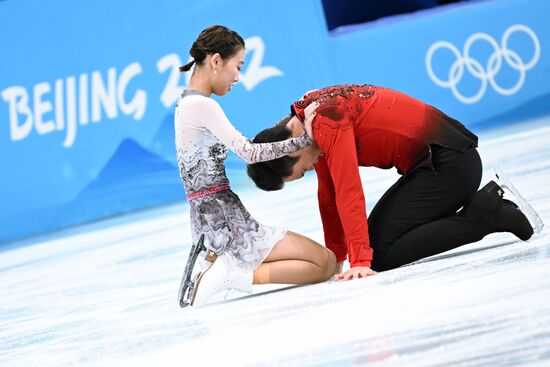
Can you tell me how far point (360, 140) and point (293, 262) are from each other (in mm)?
447

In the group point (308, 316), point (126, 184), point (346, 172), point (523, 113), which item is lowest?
point (523, 113)

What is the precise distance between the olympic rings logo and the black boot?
5.19m

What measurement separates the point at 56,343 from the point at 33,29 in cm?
500

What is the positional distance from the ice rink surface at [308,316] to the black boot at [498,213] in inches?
1.9

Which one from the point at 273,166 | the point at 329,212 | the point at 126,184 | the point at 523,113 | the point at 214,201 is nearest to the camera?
the point at 273,166

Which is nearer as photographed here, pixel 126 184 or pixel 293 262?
pixel 293 262

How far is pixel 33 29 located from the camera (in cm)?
771

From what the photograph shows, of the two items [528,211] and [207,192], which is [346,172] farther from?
[528,211]

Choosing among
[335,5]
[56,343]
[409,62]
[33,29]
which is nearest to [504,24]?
[409,62]

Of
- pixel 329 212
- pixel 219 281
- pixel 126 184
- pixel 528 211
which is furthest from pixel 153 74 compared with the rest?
pixel 528 211

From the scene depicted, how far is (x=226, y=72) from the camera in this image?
3246 mm

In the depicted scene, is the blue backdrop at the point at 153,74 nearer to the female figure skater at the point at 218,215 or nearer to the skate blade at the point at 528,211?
the female figure skater at the point at 218,215

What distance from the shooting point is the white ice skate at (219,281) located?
129 inches

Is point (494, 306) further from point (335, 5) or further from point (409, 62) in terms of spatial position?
point (335, 5)
